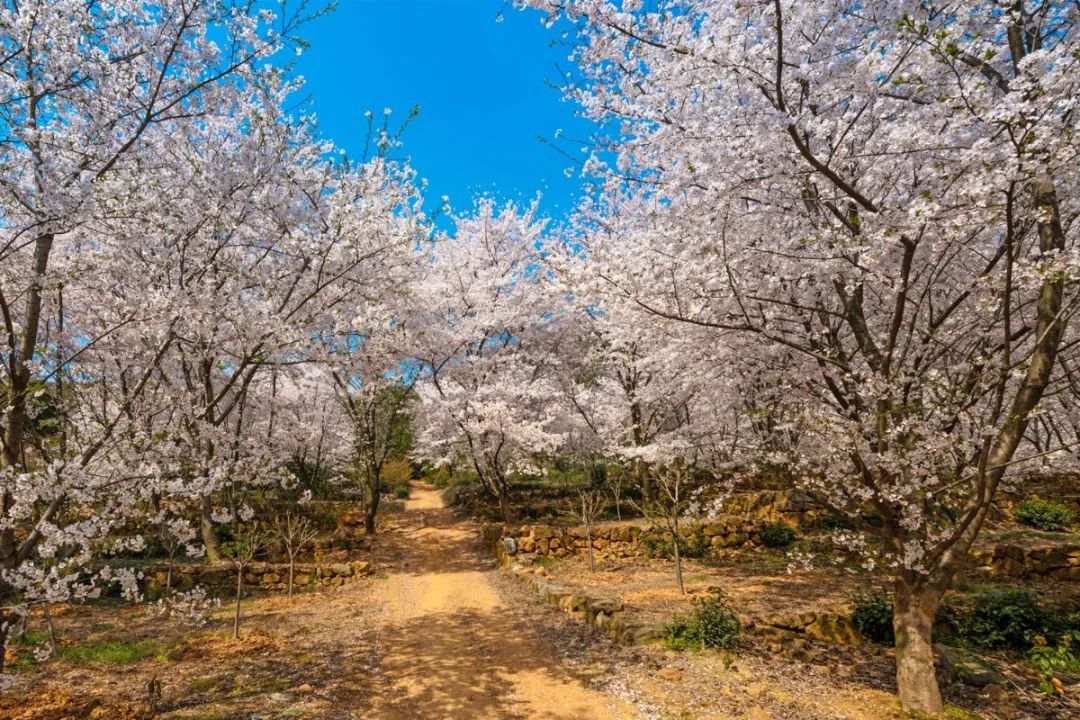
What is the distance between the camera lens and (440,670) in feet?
25.5

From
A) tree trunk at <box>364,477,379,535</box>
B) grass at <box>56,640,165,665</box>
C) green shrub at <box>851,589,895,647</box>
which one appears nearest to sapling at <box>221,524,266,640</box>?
grass at <box>56,640,165,665</box>

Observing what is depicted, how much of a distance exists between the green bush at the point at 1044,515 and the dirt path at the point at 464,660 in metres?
16.3

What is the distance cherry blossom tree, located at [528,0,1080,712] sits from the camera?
449 cm

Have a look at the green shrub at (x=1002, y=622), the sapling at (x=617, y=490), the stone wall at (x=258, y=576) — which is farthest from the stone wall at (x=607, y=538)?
the green shrub at (x=1002, y=622)

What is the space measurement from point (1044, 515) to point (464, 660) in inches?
711

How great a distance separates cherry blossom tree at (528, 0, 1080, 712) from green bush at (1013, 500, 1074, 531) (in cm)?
1267

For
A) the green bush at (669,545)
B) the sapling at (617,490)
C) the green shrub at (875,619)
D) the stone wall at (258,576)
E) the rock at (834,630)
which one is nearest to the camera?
the green shrub at (875,619)

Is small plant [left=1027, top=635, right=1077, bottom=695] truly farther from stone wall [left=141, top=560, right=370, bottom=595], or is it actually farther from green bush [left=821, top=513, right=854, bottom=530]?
stone wall [left=141, top=560, right=370, bottom=595]

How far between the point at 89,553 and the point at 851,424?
747 centimetres

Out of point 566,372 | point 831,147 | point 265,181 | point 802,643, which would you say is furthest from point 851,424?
point 566,372

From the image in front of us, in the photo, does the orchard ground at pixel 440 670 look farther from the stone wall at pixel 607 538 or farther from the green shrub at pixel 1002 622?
the stone wall at pixel 607 538

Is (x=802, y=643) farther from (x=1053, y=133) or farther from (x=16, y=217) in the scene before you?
(x=16, y=217)

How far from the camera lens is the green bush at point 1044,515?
51.4ft

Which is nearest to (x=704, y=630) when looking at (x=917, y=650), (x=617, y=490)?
(x=917, y=650)
